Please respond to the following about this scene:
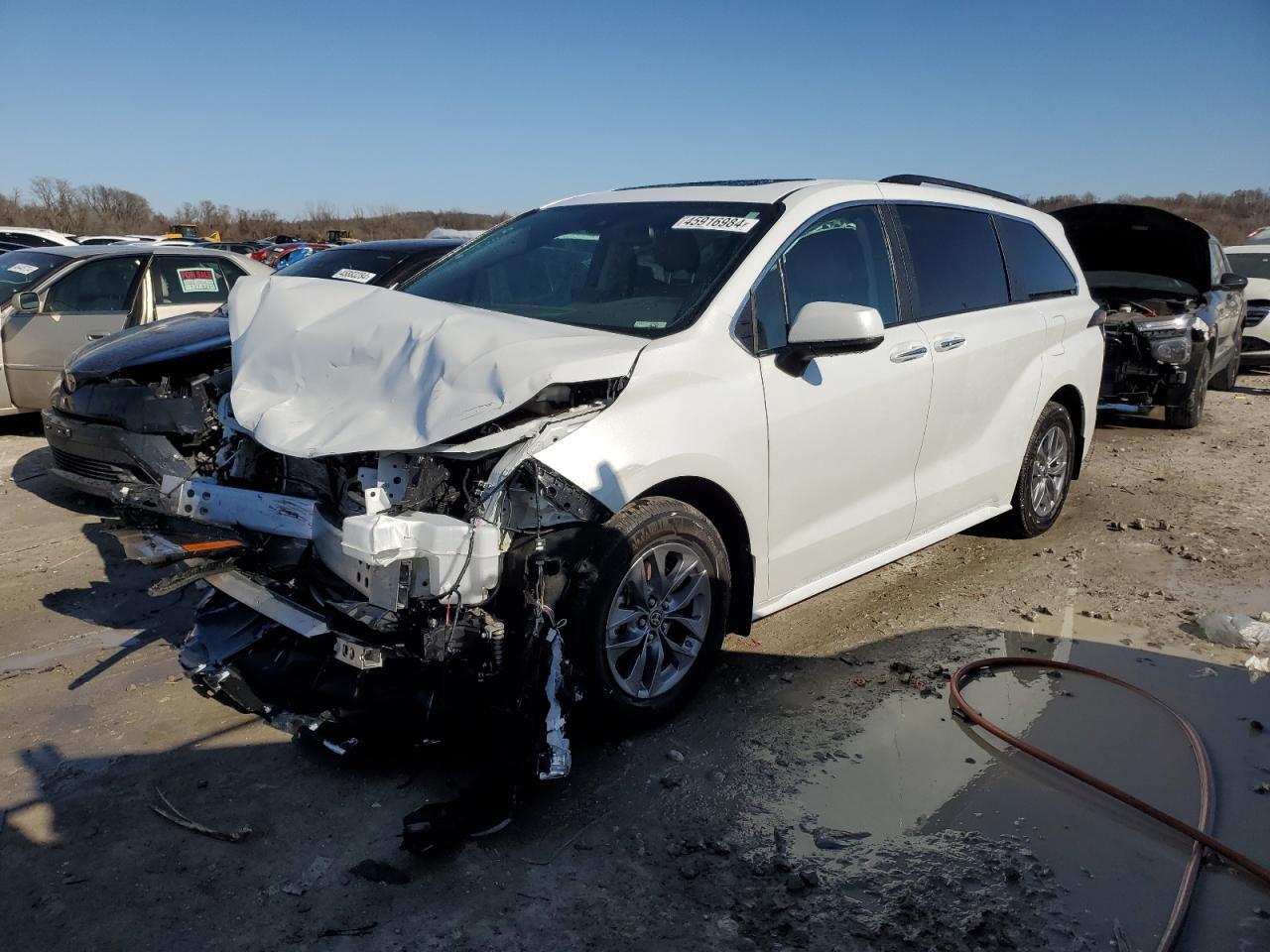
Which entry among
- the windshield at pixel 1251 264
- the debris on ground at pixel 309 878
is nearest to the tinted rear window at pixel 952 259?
the debris on ground at pixel 309 878

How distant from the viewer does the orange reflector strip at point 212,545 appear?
10.5ft

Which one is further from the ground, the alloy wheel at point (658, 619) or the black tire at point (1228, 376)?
the alloy wheel at point (658, 619)

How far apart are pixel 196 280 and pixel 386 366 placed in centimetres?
635

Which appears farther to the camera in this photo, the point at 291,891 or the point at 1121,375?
the point at 1121,375

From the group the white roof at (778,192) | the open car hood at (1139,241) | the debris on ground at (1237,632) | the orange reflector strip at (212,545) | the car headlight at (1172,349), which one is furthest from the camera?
the open car hood at (1139,241)

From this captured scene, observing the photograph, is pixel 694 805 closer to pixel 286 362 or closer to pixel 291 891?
pixel 291 891

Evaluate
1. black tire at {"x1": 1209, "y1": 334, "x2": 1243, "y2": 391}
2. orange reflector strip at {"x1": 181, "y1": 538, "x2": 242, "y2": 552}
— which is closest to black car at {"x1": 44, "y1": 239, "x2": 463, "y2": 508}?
orange reflector strip at {"x1": 181, "y1": 538, "x2": 242, "y2": 552}

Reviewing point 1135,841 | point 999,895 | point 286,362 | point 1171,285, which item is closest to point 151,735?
point 286,362

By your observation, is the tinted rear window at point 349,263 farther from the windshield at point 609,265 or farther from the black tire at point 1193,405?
the black tire at point 1193,405

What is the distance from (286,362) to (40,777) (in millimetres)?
1663

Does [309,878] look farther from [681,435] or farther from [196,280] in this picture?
[196,280]

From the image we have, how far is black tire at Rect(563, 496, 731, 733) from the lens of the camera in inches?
128

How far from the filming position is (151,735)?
362 centimetres

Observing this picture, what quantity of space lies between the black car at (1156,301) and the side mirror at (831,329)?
6.12 meters
